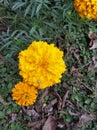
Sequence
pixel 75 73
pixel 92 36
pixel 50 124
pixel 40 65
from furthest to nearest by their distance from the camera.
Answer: pixel 92 36, pixel 75 73, pixel 50 124, pixel 40 65

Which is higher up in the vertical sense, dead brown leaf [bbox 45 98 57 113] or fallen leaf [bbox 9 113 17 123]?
dead brown leaf [bbox 45 98 57 113]

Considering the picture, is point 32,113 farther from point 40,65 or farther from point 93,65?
point 93,65

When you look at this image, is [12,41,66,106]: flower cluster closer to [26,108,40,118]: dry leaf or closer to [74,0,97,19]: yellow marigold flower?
[26,108,40,118]: dry leaf

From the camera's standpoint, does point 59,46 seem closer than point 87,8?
No

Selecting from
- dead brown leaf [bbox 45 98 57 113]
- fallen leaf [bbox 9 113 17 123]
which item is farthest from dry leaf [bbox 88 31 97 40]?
fallen leaf [bbox 9 113 17 123]

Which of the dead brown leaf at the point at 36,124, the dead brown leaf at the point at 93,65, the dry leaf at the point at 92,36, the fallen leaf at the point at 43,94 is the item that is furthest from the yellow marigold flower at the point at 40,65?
the dry leaf at the point at 92,36

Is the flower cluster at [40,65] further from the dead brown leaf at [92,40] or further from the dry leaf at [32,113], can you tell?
the dead brown leaf at [92,40]

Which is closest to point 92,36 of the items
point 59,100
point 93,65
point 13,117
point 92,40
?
point 92,40
